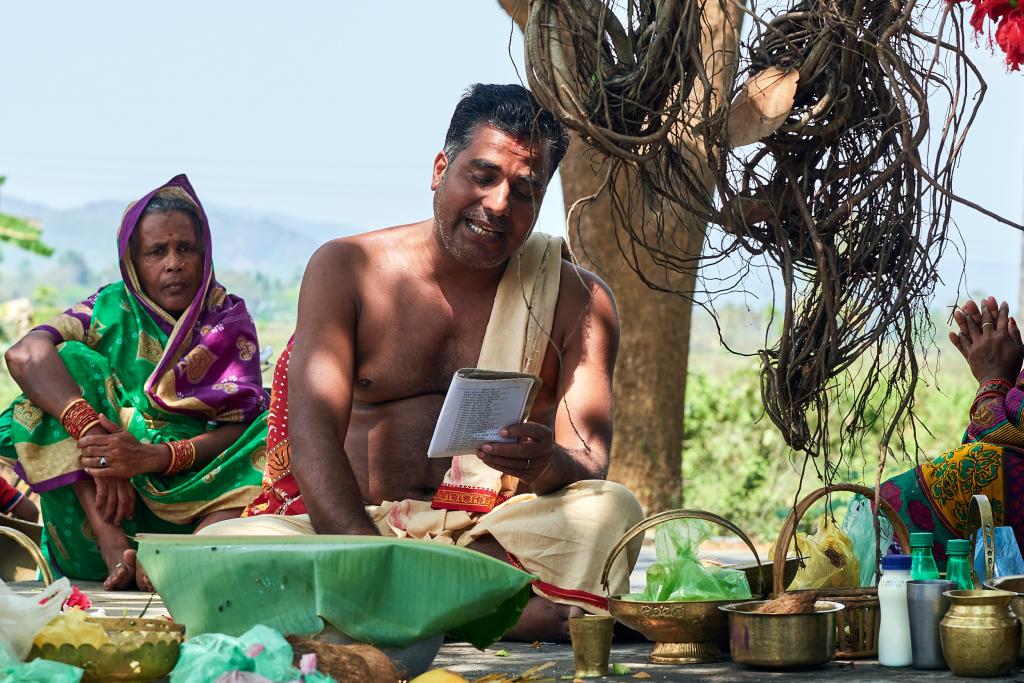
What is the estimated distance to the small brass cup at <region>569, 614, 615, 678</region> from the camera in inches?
129

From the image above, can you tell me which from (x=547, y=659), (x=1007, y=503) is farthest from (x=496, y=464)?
(x=1007, y=503)

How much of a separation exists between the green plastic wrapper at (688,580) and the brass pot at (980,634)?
23.5 inches

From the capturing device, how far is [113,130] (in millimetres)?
154250

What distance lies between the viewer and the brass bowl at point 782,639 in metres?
3.24

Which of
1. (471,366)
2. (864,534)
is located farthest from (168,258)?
(864,534)

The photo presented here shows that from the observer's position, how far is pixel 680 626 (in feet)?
11.3

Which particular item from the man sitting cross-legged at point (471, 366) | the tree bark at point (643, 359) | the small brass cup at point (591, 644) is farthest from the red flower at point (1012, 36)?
the tree bark at point (643, 359)

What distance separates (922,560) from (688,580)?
624 millimetres

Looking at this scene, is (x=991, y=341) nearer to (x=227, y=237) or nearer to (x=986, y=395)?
(x=986, y=395)

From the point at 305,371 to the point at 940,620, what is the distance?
1986 mm

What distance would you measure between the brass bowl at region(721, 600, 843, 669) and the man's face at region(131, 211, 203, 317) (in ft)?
11.2

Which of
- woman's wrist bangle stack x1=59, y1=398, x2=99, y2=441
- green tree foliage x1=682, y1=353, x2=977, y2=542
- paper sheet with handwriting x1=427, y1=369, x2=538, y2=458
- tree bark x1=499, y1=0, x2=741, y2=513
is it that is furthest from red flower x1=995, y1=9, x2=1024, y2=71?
green tree foliage x1=682, y1=353, x2=977, y2=542

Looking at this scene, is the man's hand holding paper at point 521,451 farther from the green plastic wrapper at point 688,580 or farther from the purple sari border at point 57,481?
the purple sari border at point 57,481

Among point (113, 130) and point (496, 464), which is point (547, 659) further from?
A: point (113, 130)
